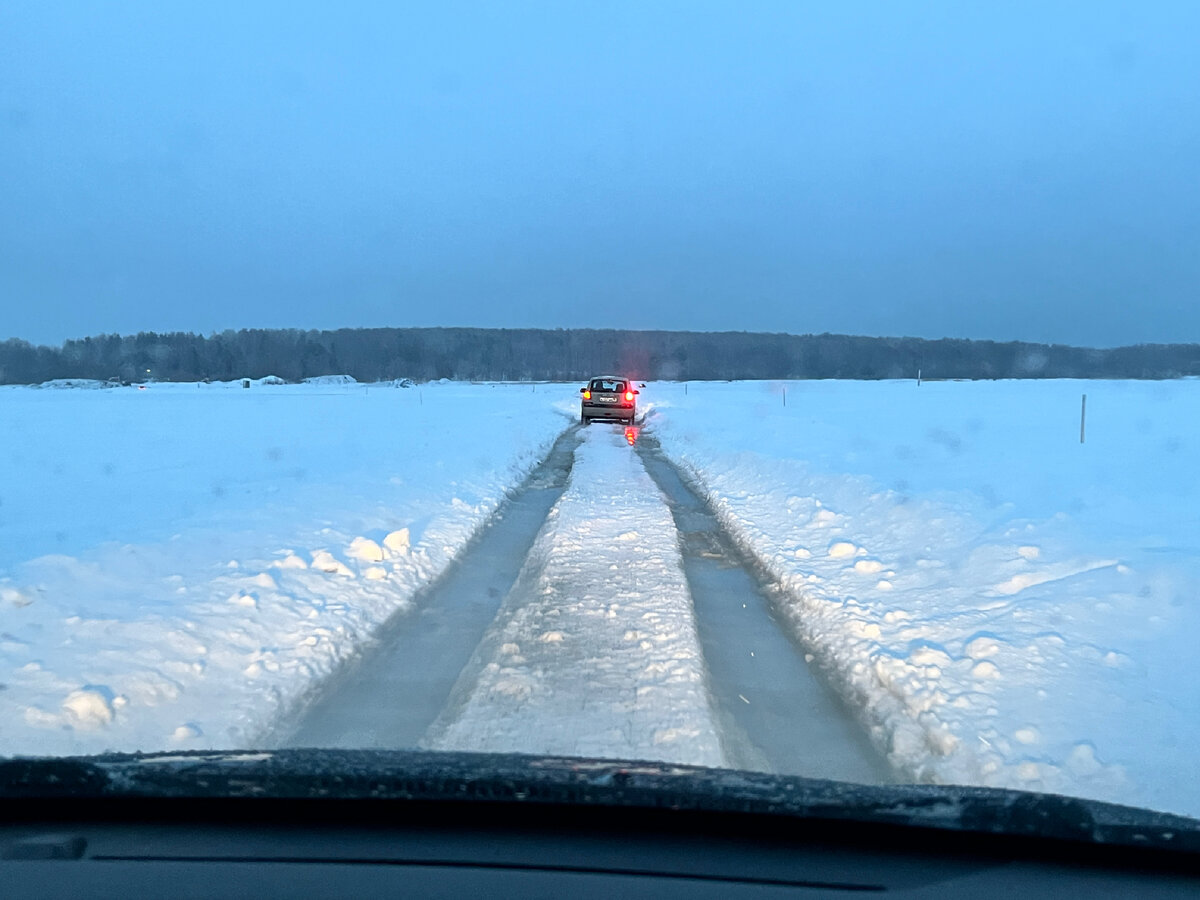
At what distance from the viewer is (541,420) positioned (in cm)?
3375

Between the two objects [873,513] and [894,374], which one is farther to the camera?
[894,374]

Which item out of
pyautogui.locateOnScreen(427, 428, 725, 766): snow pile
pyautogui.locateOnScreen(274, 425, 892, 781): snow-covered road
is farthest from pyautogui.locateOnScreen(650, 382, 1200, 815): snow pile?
pyautogui.locateOnScreen(427, 428, 725, 766): snow pile

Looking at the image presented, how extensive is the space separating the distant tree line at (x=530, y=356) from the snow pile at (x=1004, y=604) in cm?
11022

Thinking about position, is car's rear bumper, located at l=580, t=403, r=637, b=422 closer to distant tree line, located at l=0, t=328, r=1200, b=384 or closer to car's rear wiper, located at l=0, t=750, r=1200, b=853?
car's rear wiper, located at l=0, t=750, r=1200, b=853

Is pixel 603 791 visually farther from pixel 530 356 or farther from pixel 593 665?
pixel 530 356

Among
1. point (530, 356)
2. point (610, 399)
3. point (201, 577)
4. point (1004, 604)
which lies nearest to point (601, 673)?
point (1004, 604)

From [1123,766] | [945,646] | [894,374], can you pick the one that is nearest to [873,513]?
[945,646]

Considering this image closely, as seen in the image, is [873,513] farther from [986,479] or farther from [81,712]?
[81,712]

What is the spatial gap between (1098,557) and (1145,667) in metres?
2.54

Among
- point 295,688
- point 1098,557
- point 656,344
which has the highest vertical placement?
point 656,344

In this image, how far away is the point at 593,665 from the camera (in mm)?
5633

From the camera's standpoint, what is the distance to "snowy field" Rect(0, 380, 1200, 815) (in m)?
4.69

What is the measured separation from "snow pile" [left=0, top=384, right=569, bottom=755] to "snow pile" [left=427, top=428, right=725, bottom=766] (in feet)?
3.99

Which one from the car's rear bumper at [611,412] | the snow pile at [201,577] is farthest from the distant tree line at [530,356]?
the snow pile at [201,577]
